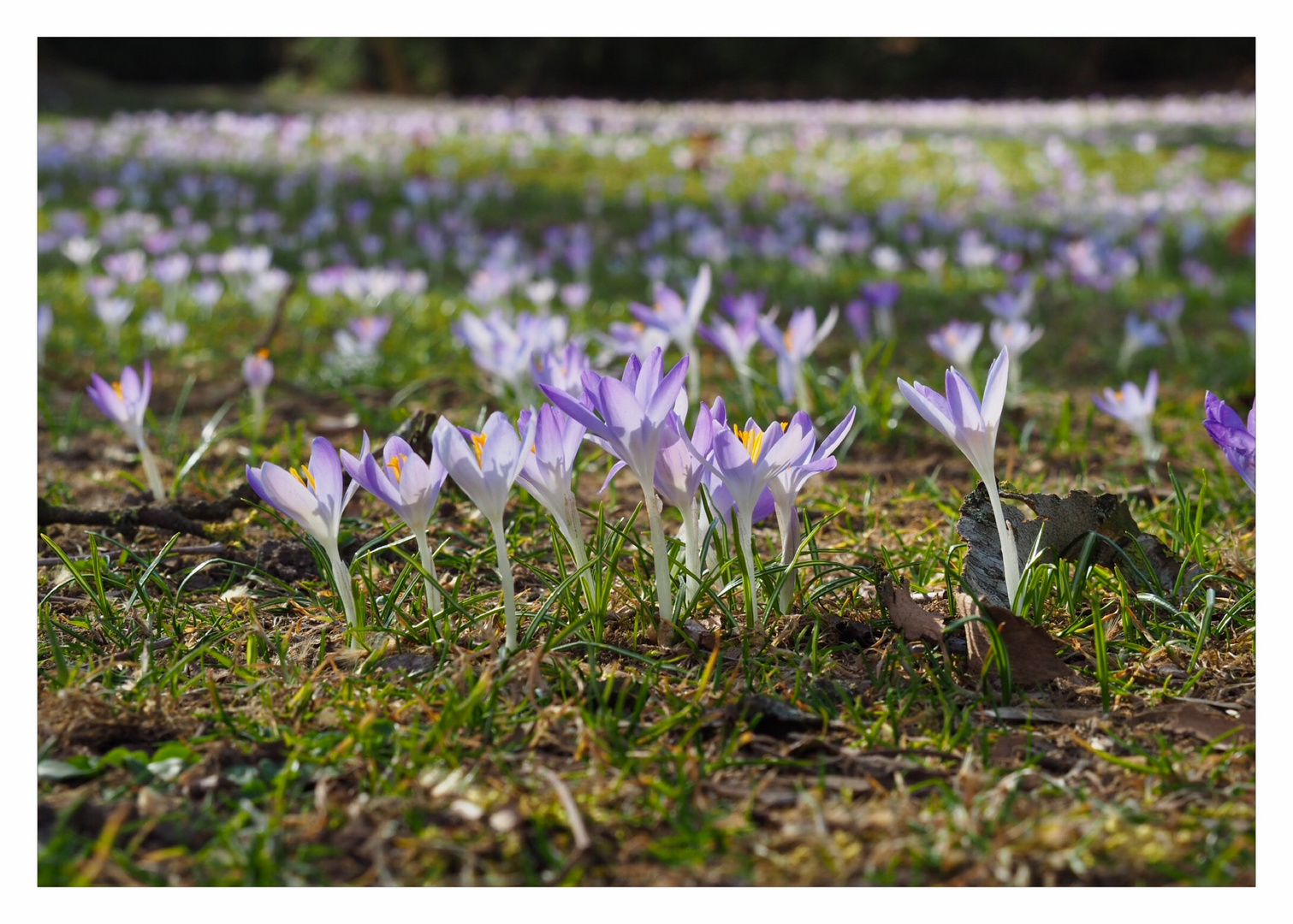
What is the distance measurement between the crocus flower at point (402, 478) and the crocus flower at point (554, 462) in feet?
0.44

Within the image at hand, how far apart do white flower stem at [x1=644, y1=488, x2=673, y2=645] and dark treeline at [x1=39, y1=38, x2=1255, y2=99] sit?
23118mm

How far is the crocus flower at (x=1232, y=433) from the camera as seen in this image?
1527 millimetres

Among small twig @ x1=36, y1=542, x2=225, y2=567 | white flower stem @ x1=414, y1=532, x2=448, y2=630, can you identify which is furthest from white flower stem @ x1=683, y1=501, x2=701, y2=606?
small twig @ x1=36, y1=542, x2=225, y2=567

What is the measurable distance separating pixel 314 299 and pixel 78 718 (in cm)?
399

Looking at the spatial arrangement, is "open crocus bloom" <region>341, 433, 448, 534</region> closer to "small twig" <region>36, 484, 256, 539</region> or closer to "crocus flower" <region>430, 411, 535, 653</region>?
"crocus flower" <region>430, 411, 535, 653</region>

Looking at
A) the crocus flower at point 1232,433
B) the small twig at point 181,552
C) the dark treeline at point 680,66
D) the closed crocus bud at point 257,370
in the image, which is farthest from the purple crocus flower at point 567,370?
the dark treeline at point 680,66

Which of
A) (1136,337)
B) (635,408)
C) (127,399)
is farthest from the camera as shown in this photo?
(1136,337)

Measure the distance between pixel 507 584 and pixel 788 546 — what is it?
486 millimetres

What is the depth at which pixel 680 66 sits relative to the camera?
24734 millimetres

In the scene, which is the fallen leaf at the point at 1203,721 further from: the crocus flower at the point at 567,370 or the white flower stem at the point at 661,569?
the crocus flower at the point at 567,370

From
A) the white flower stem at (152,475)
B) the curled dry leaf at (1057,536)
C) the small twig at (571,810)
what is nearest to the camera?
the small twig at (571,810)

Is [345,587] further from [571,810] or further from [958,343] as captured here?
[958,343]

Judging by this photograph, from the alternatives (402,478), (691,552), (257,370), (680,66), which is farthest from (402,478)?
(680,66)
